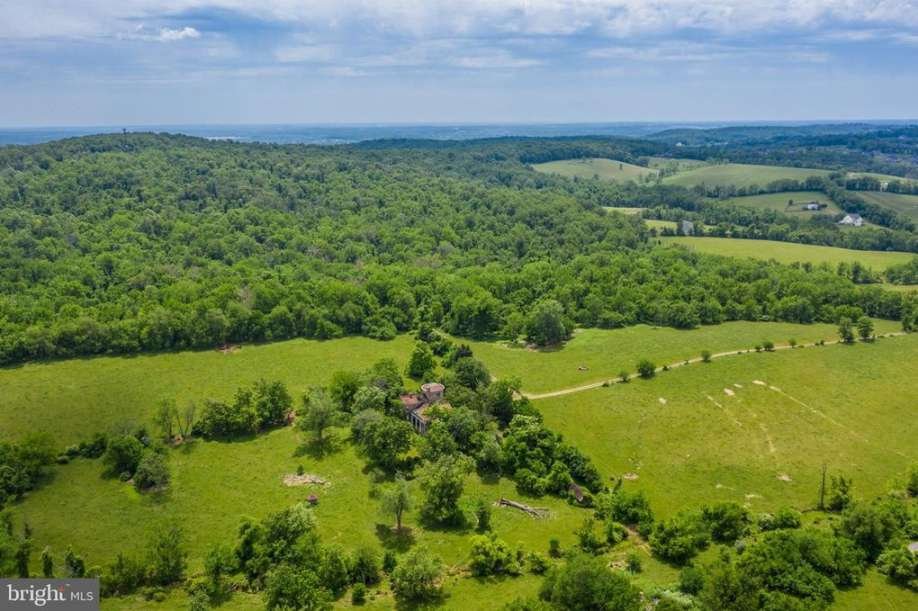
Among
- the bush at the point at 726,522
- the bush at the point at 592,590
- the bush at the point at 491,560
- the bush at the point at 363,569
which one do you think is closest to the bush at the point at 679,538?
the bush at the point at 726,522

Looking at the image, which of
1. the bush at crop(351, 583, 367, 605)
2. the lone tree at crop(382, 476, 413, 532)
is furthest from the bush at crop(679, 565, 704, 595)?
the bush at crop(351, 583, 367, 605)

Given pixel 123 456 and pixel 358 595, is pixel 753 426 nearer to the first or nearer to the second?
pixel 358 595

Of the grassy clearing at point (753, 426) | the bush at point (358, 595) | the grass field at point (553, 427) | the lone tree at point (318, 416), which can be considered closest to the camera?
the bush at point (358, 595)

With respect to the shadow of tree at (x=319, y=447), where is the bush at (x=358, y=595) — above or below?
below

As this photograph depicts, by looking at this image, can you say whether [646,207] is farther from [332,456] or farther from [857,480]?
[332,456]

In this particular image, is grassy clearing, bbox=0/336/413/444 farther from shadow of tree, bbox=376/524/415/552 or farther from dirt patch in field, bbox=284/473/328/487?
shadow of tree, bbox=376/524/415/552

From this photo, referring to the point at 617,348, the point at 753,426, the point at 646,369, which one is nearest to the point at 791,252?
the point at 617,348

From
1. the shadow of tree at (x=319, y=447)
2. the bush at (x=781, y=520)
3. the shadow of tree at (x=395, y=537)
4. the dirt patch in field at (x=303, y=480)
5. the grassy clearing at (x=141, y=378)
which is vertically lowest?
the shadow of tree at (x=395, y=537)

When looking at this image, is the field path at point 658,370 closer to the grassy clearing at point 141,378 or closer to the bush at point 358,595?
the grassy clearing at point 141,378
